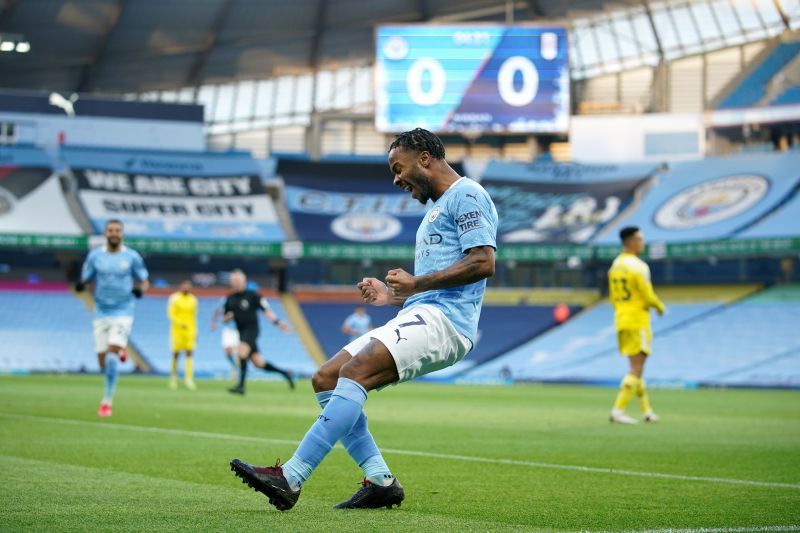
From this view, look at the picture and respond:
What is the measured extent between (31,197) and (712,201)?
27.1m

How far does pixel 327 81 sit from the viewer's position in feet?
197

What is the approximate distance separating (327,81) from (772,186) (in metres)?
24.7

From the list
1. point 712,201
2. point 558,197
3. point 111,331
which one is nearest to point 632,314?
point 111,331

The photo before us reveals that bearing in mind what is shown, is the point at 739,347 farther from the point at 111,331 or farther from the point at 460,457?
the point at 460,457

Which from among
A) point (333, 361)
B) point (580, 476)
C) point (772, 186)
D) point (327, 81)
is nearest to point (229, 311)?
point (580, 476)

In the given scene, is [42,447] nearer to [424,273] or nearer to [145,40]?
[424,273]

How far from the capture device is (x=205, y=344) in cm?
4312

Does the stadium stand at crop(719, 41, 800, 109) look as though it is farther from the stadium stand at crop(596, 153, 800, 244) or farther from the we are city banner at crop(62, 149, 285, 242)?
the we are city banner at crop(62, 149, 285, 242)

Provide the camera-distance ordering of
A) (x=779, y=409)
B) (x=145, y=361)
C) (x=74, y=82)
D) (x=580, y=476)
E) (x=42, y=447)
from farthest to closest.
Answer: (x=74, y=82), (x=145, y=361), (x=779, y=409), (x=42, y=447), (x=580, y=476)

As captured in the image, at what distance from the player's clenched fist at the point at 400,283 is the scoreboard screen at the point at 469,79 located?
39781 mm

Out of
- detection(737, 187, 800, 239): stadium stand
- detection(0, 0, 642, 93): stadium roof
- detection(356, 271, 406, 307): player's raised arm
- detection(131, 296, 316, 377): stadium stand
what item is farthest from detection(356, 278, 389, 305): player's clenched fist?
detection(0, 0, 642, 93): stadium roof

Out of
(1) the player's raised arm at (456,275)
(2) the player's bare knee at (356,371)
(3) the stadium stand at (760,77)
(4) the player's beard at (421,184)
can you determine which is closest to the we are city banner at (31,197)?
(3) the stadium stand at (760,77)

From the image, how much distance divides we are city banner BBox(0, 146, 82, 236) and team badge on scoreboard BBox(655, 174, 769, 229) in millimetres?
23342

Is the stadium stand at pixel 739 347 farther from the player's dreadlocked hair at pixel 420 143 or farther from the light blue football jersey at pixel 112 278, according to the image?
the player's dreadlocked hair at pixel 420 143
